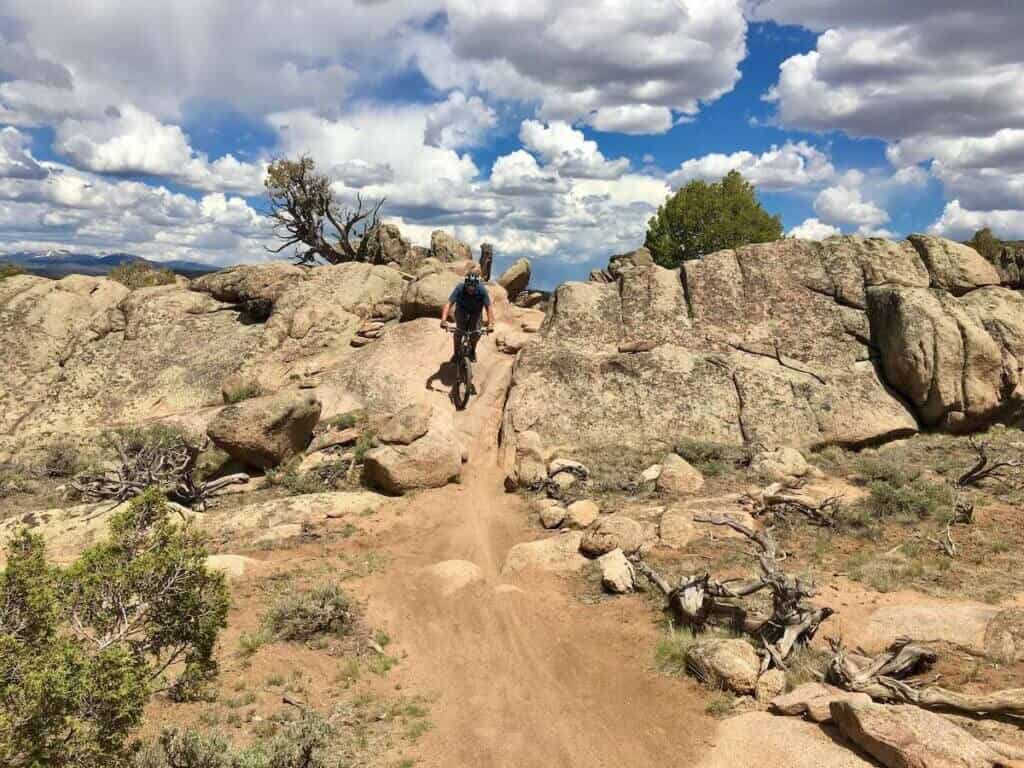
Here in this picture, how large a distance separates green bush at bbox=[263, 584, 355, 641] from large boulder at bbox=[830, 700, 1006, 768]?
671 centimetres

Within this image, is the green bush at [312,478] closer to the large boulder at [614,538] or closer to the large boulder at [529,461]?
the large boulder at [529,461]

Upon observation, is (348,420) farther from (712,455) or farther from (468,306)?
(712,455)

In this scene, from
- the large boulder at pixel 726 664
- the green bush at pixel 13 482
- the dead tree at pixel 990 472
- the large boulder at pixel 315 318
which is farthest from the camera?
the large boulder at pixel 315 318

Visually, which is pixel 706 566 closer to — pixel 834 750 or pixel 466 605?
pixel 466 605

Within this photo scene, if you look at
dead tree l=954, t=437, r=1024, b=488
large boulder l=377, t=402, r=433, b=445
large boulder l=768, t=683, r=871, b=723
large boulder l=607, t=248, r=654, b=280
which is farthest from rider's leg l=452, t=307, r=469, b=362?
large boulder l=607, t=248, r=654, b=280

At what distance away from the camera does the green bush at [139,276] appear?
35906 millimetres

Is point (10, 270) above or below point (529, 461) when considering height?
above

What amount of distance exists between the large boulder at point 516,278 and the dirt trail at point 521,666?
1865 centimetres

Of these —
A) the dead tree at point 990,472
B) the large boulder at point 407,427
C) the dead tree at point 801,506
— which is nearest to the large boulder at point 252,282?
the large boulder at point 407,427

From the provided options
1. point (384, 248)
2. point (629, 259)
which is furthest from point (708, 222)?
point (384, 248)

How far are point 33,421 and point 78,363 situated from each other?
108 inches

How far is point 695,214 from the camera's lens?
183 ft

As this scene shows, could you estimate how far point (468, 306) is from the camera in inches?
781

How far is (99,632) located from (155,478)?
11.1 m
